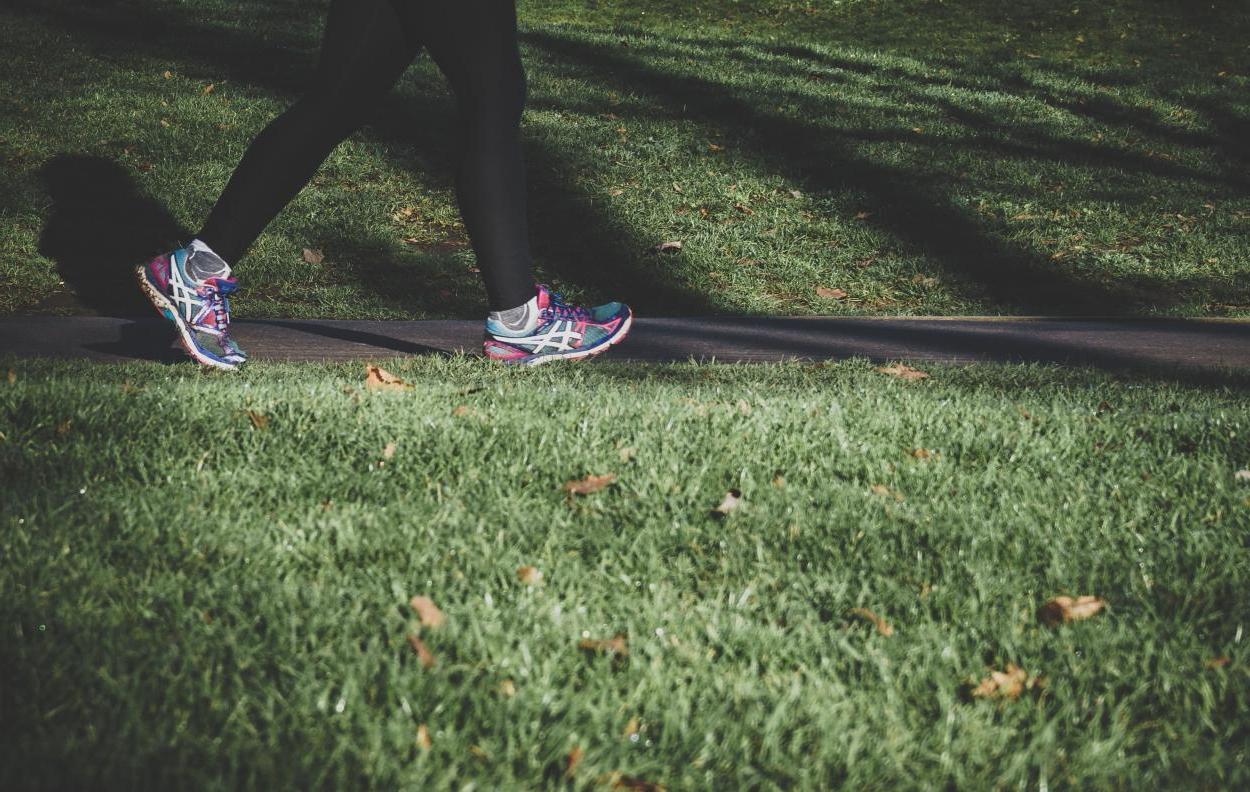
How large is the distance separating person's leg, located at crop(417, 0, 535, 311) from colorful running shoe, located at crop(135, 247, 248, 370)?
84cm

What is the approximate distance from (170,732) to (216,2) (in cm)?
1498

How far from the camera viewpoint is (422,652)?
5.86ft

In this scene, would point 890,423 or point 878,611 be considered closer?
point 878,611

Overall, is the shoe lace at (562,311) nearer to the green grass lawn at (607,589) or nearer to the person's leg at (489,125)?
the person's leg at (489,125)

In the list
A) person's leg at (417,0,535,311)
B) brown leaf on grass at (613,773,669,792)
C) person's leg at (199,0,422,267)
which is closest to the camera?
brown leaf on grass at (613,773,669,792)

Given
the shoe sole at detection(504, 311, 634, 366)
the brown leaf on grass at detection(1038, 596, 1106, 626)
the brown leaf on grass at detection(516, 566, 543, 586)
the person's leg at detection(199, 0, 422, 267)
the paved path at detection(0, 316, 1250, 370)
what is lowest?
the paved path at detection(0, 316, 1250, 370)

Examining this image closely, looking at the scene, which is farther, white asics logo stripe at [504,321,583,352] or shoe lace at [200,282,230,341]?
white asics logo stripe at [504,321,583,352]

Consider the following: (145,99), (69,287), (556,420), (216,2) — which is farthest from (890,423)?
(216,2)

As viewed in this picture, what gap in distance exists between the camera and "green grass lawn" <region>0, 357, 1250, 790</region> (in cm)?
158

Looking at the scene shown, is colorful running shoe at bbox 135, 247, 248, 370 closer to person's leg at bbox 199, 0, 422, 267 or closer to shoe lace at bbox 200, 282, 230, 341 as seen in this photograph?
shoe lace at bbox 200, 282, 230, 341

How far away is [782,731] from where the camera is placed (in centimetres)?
164

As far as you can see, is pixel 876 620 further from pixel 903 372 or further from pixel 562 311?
pixel 903 372

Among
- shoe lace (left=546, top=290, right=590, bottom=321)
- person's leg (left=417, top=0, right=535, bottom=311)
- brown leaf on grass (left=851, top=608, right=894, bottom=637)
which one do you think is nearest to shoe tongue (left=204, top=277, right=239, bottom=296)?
person's leg (left=417, top=0, right=535, bottom=311)

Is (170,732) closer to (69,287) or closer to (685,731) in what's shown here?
(685,731)
